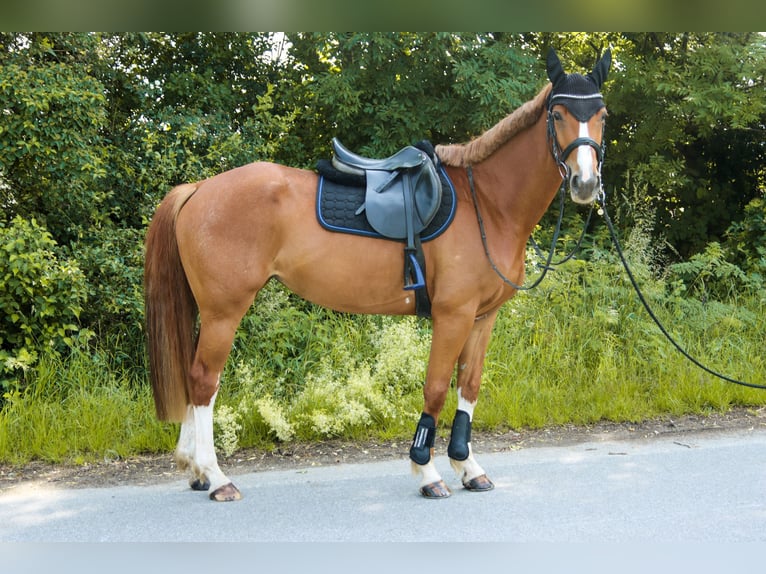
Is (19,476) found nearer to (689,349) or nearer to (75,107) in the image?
(75,107)

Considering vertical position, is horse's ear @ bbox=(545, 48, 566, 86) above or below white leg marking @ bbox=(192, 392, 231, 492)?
above

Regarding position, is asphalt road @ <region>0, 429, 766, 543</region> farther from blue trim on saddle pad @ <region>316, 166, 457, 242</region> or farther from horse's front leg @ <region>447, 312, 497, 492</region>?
blue trim on saddle pad @ <region>316, 166, 457, 242</region>

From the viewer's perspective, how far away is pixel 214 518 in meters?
3.38

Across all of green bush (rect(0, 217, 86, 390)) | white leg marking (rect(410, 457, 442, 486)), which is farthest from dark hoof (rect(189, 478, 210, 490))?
green bush (rect(0, 217, 86, 390))

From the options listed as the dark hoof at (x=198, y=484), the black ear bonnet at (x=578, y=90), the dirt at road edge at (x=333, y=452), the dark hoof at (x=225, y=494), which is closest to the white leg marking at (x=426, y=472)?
the dirt at road edge at (x=333, y=452)

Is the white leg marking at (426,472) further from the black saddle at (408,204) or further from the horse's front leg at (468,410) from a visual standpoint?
the black saddle at (408,204)

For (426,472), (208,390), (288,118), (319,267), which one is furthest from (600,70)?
(288,118)

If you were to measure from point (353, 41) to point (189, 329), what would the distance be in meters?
3.91

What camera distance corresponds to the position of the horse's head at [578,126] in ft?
10.5

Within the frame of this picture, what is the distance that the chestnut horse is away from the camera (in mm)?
3686

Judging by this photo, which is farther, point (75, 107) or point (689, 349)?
point (689, 349)
